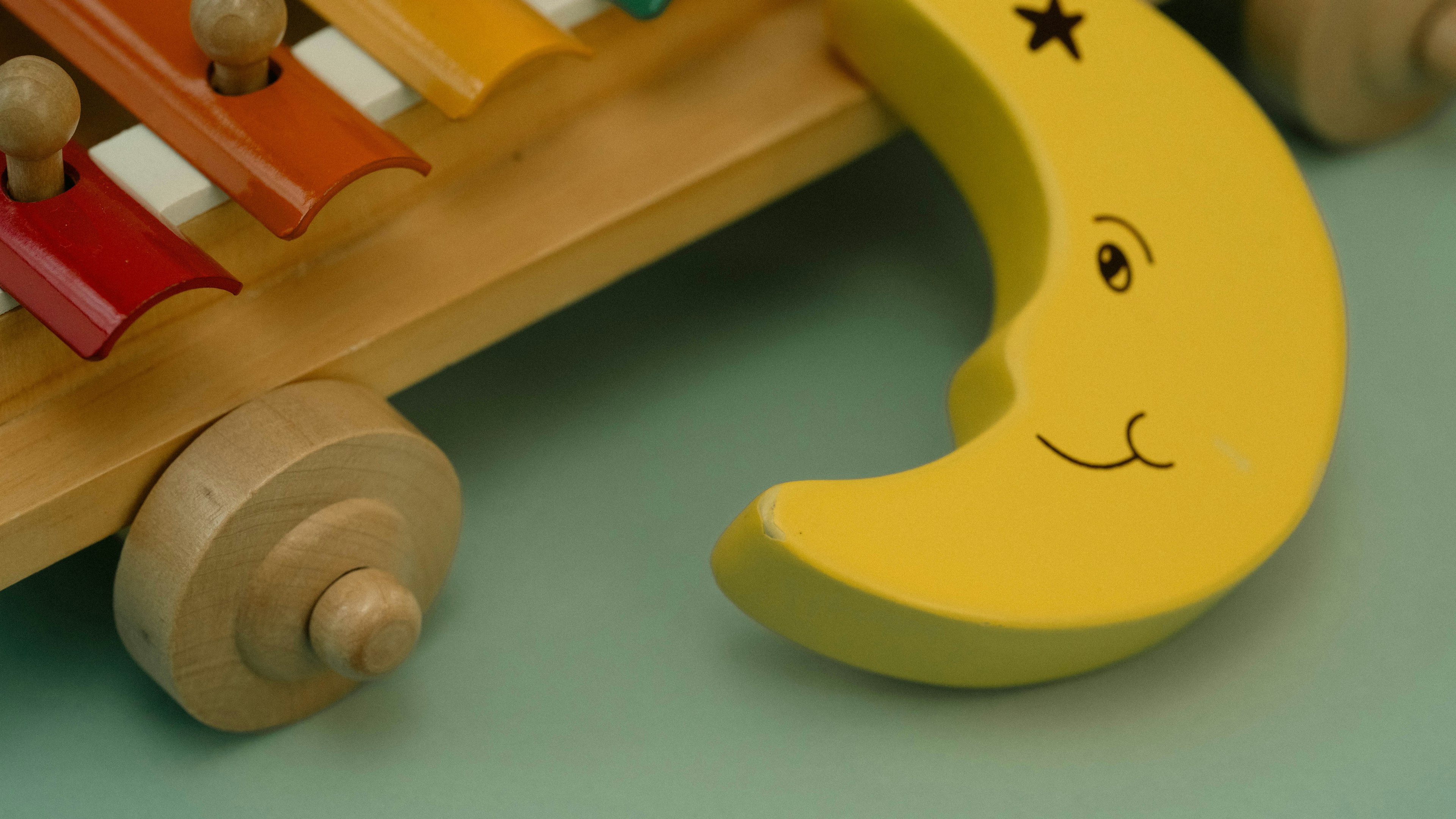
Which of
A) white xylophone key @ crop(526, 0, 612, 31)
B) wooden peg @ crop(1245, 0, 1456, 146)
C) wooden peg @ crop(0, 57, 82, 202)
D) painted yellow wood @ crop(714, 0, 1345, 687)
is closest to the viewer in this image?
wooden peg @ crop(0, 57, 82, 202)

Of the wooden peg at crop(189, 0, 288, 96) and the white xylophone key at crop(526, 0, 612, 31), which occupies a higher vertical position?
the wooden peg at crop(189, 0, 288, 96)

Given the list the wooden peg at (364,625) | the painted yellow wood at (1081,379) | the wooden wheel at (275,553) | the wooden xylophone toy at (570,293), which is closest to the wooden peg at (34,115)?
the wooden xylophone toy at (570,293)

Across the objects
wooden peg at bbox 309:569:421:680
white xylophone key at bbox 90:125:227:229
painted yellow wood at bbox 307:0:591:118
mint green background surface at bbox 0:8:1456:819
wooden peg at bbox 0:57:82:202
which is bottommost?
mint green background surface at bbox 0:8:1456:819

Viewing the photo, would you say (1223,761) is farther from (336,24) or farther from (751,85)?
(336,24)

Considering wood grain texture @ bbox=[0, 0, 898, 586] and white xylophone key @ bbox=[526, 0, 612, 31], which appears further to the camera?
white xylophone key @ bbox=[526, 0, 612, 31]

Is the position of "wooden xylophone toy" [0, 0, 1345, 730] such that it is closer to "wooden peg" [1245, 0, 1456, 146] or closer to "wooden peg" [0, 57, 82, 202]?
"wooden peg" [0, 57, 82, 202]

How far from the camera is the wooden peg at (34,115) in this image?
78 centimetres

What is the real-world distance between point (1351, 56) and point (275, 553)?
101cm

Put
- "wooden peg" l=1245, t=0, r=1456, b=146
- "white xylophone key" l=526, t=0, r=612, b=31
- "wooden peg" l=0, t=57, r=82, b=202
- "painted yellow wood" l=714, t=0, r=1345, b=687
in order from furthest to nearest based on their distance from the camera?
"wooden peg" l=1245, t=0, r=1456, b=146
"white xylophone key" l=526, t=0, r=612, b=31
"painted yellow wood" l=714, t=0, r=1345, b=687
"wooden peg" l=0, t=57, r=82, b=202

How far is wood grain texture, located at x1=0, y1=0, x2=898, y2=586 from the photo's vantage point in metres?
0.88

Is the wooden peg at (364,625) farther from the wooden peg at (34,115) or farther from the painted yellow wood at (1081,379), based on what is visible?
the wooden peg at (34,115)

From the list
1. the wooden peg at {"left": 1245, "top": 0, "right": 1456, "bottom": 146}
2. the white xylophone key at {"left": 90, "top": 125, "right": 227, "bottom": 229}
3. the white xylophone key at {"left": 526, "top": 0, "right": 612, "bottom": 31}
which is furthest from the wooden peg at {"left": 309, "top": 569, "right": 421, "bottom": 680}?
the wooden peg at {"left": 1245, "top": 0, "right": 1456, "bottom": 146}

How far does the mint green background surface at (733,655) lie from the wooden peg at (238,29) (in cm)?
39

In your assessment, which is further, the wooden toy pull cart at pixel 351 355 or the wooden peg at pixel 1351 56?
the wooden peg at pixel 1351 56
